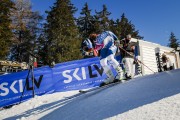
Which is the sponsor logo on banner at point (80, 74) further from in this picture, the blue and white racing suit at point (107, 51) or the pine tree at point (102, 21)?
the pine tree at point (102, 21)

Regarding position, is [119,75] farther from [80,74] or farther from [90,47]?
[80,74]

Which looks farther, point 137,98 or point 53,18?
point 53,18

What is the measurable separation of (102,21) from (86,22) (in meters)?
3.15

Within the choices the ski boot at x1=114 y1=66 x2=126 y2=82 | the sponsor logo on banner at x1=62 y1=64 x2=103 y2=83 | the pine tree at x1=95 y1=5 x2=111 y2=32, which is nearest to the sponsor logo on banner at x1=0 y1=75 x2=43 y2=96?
the sponsor logo on banner at x1=62 y1=64 x2=103 y2=83

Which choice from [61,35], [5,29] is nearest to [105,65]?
[5,29]

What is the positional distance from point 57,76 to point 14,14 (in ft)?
106

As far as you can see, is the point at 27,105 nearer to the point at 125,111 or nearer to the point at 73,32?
→ the point at 125,111

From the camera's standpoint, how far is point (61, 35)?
139ft

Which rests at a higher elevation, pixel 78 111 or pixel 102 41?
pixel 102 41

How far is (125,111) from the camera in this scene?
5.69m

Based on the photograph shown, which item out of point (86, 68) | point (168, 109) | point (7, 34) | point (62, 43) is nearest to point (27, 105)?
point (86, 68)

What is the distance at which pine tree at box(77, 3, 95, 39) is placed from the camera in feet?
180

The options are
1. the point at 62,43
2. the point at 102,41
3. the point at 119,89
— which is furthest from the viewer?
the point at 62,43

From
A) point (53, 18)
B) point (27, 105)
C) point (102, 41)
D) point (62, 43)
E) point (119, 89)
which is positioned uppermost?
point (53, 18)
